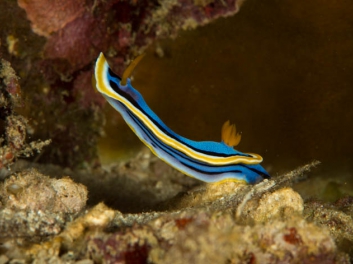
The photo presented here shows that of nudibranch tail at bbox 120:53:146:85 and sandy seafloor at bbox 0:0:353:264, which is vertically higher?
nudibranch tail at bbox 120:53:146:85

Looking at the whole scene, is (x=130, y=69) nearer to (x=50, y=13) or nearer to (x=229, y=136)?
(x=229, y=136)

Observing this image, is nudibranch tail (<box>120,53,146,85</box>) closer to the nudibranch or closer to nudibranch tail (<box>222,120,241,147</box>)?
the nudibranch

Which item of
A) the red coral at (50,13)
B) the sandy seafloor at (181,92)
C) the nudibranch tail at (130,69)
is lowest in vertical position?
Answer: the sandy seafloor at (181,92)

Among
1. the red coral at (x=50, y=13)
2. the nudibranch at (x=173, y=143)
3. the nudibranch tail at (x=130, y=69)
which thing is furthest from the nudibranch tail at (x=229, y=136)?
the red coral at (x=50, y=13)

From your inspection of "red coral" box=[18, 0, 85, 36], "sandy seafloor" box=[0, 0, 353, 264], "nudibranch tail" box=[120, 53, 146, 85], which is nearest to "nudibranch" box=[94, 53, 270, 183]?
"nudibranch tail" box=[120, 53, 146, 85]

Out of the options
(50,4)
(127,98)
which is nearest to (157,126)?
(127,98)

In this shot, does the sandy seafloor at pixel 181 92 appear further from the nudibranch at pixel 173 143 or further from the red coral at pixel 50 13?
the nudibranch at pixel 173 143

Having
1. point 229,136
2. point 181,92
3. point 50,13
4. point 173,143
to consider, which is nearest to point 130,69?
point 173,143

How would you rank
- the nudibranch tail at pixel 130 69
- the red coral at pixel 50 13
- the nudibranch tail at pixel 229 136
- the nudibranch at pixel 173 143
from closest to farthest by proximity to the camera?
the nudibranch tail at pixel 130 69 < the nudibranch at pixel 173 143 < the nudibranch tail at pixel 229 136 < the red coral at pixel 50 13
